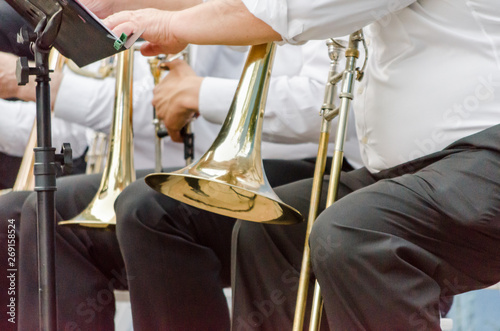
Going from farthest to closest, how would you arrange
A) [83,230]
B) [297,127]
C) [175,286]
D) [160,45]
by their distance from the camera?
[83,230] → [297,127] → [175,286] → [160,45]

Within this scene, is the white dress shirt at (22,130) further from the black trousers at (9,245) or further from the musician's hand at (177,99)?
the musician's hand at (177,99)

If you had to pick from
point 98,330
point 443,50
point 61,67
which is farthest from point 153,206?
point 61,67

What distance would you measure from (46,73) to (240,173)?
1.04 ft

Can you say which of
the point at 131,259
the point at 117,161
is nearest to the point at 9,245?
the point at 117,161

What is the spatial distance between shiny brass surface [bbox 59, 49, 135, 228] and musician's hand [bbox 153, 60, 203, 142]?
73 millimetres

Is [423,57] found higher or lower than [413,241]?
higher

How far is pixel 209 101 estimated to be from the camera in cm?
134

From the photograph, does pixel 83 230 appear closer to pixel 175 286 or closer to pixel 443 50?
pixel 175 286

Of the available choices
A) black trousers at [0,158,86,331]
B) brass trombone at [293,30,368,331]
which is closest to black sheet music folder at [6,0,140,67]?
brass trombone at [293,30,368,331]

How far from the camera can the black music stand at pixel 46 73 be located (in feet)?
2.77

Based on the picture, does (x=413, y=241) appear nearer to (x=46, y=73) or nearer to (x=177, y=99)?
(x=46, y=73)

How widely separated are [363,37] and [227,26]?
0.24 metres

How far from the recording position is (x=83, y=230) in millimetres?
1396

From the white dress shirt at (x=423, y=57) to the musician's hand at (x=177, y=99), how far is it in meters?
0.55
